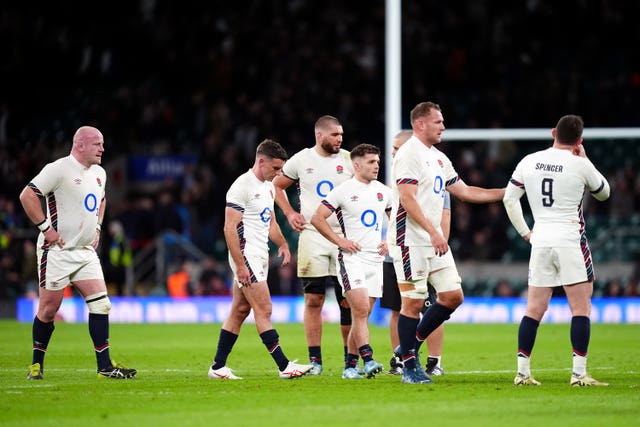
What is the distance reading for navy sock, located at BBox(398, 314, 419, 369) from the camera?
968 cm

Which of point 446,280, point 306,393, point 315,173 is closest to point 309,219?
point 315,173

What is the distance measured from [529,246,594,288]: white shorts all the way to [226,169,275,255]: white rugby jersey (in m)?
2.37

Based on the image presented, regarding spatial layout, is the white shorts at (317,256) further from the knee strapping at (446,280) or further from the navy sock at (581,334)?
the navy sock at (581,334)

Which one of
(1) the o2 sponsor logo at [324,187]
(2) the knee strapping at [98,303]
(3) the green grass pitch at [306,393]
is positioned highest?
(1) the o2 sponsor logo at [324,187]

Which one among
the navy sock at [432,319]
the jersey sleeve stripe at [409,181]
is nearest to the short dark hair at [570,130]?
the jersey sleeve stripe at [409,181]

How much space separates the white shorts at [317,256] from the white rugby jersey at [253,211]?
807 millimetres

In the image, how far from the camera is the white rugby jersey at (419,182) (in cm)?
963

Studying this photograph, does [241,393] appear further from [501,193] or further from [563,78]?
[563,78]

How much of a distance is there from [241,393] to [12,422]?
2.06 meters

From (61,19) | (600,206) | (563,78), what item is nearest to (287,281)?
(600,206)

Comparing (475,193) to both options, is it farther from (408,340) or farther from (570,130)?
(408,340)

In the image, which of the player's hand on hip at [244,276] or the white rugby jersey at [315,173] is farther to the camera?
the white rugby jersey at [315,173]

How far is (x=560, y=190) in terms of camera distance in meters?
9.41

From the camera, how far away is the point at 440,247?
30.6ft
